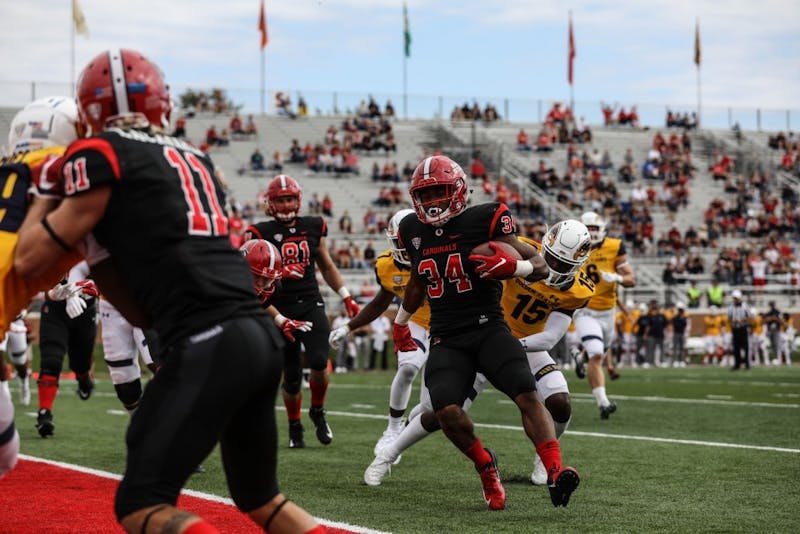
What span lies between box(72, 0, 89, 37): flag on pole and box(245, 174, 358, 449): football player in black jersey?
91.3 ft

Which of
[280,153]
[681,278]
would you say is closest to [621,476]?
[681,278]

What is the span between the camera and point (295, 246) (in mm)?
9141

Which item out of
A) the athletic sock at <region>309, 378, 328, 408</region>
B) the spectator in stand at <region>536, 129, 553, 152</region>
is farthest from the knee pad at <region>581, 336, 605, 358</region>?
the spectator in stand at <region>536, 129, 553, 152</region>

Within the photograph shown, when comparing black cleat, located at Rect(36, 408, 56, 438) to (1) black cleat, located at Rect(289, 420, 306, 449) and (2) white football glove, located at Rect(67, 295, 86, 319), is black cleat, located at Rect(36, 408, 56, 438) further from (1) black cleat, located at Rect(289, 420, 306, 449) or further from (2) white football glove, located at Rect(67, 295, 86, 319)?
(1) black cleat, located at Rect(289, 420, 306, 449)

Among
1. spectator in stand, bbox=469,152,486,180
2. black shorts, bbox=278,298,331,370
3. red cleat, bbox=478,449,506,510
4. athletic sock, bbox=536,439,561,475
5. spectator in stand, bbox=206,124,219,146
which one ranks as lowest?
red cleat, bbox=478,449,506,510

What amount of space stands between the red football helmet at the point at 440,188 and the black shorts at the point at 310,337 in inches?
124

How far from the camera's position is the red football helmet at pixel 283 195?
29.5 feet

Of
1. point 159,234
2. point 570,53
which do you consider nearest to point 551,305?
point 159,234

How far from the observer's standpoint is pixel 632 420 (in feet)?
37.7

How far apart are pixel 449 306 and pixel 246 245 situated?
184 cm

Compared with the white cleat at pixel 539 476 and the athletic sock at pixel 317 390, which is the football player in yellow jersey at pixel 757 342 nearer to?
the athletic sock at pixel 317 390

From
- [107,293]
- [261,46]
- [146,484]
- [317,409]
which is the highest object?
[261,46]

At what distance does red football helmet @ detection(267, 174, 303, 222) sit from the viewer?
8984 mm

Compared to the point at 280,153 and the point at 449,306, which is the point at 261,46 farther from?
the point at 449,306
